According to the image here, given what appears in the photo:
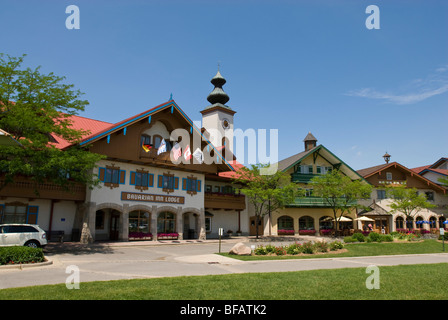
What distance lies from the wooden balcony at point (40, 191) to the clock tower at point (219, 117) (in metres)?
36.4

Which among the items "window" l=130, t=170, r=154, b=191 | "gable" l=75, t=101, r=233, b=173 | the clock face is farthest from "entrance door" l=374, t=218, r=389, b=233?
"window" l=130, t=170, r=154, b=191

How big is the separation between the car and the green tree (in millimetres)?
39436

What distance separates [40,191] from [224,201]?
1831cm

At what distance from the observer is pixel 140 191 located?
30000 mm

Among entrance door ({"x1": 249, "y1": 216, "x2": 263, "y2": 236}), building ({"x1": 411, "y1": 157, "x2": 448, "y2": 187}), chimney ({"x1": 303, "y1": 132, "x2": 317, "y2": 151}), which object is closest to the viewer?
entrance door ({"x1": 249, "y1": 216, "x2": 263, "y2": 236})

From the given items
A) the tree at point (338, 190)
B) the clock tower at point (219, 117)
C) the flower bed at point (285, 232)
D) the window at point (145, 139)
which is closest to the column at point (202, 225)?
the window at point (145, 139)

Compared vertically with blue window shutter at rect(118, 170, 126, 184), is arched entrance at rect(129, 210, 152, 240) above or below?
below

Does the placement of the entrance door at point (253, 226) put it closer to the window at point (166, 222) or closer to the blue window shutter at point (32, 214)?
the window at point (166, 222)

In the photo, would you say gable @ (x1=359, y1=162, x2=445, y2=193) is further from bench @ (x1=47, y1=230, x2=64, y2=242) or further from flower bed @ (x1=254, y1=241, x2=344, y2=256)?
bench @ (x1=47, y1=230, x2=64, y2=242)

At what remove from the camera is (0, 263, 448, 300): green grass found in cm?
834

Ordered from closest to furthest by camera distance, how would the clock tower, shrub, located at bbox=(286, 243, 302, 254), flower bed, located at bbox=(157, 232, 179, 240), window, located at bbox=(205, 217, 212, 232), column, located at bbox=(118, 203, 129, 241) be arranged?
shrub, located at bbox=(286, 243, 302, 254)
column, located at bbox=(118, 203, 129, 241)
flower bed, located at bbox=(157, 232, 179, 240)
window, located at bbox=(205, 217, 212, 232)
the clock tower

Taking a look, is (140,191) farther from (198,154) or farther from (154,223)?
(198,154)

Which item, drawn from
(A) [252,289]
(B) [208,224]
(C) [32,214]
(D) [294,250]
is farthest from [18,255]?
(B) [208,224]
